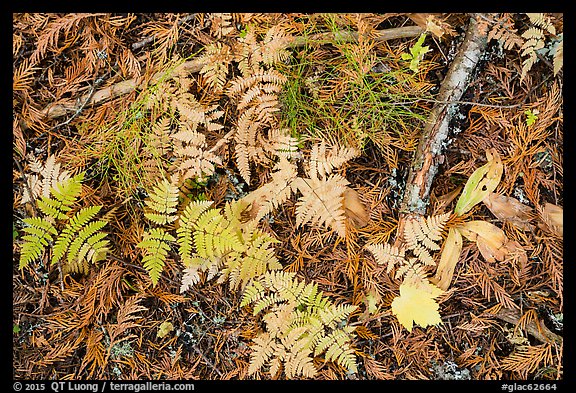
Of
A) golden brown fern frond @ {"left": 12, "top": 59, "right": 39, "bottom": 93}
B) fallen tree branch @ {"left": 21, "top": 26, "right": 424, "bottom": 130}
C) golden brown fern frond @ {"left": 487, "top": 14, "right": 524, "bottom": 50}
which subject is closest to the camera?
golden brown fern frond @ {"left": 487, "top": 14, "right": 524, "bottom": 50}

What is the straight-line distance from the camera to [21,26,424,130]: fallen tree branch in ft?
12.0

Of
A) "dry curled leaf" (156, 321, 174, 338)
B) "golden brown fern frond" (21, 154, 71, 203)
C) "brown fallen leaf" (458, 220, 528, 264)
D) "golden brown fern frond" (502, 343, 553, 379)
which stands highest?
"golden brown fern frond" (21, 154, 71, 203)

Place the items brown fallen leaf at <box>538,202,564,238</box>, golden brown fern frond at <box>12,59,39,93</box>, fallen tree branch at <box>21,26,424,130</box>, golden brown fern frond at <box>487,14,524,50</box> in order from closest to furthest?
golden brown fern frond at <box>487,14,524,50</box> → brown fallen leaf at <box>538,202,564,238</box> → fallen tree branch at <box>21,26,424,130</box> → golden brown fern frond at <box>12,59,39,93</box>

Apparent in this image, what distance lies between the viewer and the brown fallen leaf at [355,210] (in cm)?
371

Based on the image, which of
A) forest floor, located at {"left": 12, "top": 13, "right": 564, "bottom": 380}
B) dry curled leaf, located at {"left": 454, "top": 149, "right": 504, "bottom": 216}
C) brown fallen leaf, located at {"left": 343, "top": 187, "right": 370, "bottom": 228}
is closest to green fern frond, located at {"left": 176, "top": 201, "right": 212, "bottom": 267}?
forest floor, located at {"left": 12, "top": 13, "right": 564, "bottom": 380}

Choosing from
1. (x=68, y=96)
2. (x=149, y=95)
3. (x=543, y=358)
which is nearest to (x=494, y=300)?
(x=543, y=358)

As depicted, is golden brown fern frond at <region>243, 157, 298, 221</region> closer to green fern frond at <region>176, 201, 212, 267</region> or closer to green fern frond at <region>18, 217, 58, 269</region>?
green fern frond at <region>176, 201, 212, 267</region>

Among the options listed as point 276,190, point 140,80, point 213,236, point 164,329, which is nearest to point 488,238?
point 276,190

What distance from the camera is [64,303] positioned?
378 centimetres

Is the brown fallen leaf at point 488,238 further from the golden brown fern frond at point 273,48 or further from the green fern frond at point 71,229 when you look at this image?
the green fern frond at point 71,229

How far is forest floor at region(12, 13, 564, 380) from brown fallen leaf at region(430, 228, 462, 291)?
2 cm

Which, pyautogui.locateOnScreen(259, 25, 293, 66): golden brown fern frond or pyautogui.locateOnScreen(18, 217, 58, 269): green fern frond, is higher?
pyautogui.locateOnScreen(259, 25, 293, 66): golden brown fern frond

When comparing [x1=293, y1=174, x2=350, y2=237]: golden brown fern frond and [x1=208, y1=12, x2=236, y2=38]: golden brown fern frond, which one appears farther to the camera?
[x1=208, y1=12, x2=236, y2=38]: golden brown fern frond

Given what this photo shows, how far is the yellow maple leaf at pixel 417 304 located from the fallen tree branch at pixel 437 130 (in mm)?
373
